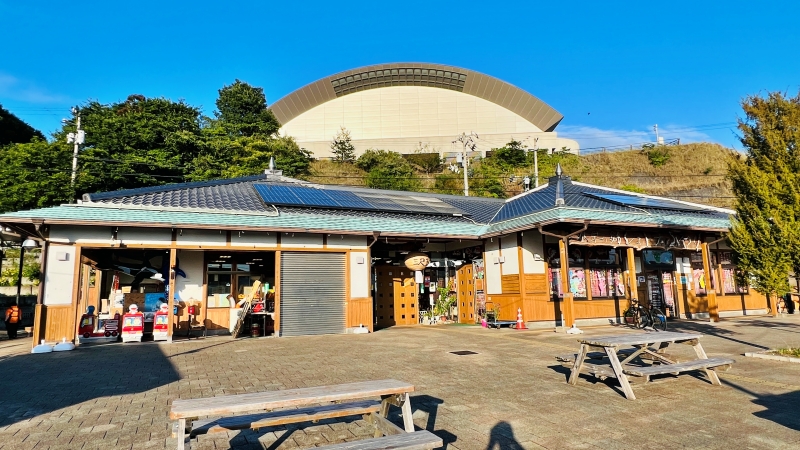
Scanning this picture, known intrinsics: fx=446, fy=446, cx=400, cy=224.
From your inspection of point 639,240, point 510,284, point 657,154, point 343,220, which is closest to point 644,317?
point 639,240

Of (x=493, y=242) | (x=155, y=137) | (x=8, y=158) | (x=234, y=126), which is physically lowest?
(x=493, y=242)

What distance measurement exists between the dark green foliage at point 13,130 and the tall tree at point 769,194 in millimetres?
52766

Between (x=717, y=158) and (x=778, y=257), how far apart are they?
5415 cm

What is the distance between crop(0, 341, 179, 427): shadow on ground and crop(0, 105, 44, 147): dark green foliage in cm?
4212

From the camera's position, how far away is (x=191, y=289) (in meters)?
15.2

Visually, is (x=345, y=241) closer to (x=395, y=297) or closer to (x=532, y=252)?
(x=395, y=297)

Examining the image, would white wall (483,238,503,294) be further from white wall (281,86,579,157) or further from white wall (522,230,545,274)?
white wall (281,86,579,157)

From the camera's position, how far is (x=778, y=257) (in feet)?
31.1

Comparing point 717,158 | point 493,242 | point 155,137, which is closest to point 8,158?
point 155,137

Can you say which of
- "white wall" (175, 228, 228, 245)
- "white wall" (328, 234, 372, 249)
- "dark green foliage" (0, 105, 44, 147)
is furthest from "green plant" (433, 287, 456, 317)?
"dark green foliage" (0, 105, 44, 147)

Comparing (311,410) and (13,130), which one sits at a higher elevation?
(13,130)

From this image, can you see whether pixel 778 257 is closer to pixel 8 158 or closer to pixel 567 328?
pixel 567 328

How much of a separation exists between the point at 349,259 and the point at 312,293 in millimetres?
1724

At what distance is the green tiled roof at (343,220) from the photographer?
12344 mm
